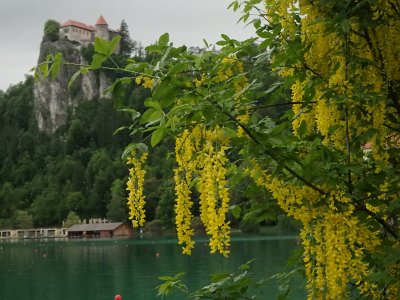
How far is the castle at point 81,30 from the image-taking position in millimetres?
133125

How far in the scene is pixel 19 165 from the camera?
130 meters

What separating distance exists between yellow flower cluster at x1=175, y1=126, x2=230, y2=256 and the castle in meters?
133

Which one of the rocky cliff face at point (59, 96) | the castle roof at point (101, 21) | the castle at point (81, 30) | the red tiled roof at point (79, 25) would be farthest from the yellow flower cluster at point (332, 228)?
the red tiled roof at point (79, 25)

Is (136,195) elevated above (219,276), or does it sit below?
above

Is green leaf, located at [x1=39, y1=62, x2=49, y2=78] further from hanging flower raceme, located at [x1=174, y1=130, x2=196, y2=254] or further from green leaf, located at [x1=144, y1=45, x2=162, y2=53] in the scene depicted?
hanging flower raceme, located at [x1=174, y1=130, x2=196, y2=254]

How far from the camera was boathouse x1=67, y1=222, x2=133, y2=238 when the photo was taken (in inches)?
3418

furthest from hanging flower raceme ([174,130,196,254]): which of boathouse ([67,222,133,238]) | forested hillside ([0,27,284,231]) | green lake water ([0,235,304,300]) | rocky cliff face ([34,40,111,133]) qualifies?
rocky cliff face ([34,40,111,133])

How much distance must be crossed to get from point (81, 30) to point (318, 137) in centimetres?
14115

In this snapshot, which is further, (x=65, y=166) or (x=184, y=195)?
(x=65, y=166)

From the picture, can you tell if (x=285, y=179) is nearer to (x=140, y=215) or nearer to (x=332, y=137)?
(x=332, y=137)

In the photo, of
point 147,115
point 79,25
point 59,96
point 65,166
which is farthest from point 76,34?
point 147,115

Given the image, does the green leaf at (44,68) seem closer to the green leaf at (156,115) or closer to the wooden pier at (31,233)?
the green leaf at (156,115)

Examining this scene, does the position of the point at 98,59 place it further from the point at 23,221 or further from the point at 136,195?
the point at 23,221

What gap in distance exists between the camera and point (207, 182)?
121 inches
